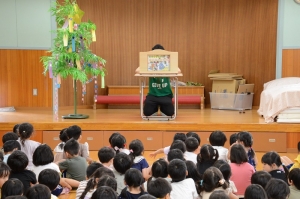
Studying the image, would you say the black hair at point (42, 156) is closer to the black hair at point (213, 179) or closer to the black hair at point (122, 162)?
the black hair at point (122, 162)

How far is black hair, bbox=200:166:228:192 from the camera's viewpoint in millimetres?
3559

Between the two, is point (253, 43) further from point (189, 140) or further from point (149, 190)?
point (149, 190)

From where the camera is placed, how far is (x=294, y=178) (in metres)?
3.64

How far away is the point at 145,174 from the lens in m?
4.58

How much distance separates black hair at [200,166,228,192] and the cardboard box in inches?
219

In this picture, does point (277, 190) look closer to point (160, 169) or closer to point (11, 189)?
point (160, 169)

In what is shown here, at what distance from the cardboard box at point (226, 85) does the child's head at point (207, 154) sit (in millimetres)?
4650

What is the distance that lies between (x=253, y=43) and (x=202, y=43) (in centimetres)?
103

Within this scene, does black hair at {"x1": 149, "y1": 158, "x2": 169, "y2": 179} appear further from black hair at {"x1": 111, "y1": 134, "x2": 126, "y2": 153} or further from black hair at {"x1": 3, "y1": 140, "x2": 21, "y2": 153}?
black hair at {"x1": 3, "y1": 140, "x2": 21, "y2": 153}

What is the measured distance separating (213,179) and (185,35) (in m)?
6.68

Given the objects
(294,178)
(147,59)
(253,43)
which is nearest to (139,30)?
(253,43)

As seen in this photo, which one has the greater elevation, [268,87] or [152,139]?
[268,87]

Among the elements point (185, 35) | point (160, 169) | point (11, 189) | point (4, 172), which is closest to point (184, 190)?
point (160, 169)

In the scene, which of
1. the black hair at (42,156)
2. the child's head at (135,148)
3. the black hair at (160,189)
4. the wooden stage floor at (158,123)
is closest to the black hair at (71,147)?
the black hair at (42,156)
